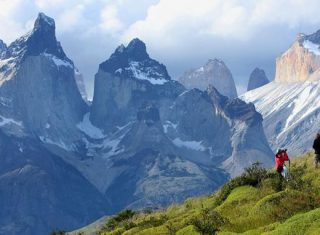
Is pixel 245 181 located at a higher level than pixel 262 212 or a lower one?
higher

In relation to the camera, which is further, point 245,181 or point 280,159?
point 245,181

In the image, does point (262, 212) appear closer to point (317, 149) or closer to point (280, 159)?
point (280, 159)

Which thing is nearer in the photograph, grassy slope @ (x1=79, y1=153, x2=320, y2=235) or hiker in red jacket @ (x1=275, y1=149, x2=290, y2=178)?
grassy slope @ (x1=79, y1=153, x2=320, y2=235)

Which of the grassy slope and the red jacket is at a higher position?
the red jacket

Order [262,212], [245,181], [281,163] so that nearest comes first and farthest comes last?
[262,212] → [281,163] → [245,181]

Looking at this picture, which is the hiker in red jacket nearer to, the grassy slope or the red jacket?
the red jacket

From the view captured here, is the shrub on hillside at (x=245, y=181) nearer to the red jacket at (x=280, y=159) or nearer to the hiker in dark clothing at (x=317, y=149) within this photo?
the red jacket at (x=280, y=159)

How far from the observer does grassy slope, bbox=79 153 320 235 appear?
25.9 m

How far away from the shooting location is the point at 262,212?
3116 cm

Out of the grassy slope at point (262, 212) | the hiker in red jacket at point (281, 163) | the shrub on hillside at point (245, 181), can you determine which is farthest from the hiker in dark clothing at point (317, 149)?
the shrub on hillside at point (245, 181)

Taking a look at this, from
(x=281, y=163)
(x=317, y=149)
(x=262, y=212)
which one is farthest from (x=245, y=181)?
(x=262, y=212)

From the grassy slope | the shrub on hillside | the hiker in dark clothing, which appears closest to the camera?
the grassy slope

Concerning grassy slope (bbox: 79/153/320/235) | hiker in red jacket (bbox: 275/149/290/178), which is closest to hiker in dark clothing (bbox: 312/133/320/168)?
grassy slope (bbox: 79/153/320/235)

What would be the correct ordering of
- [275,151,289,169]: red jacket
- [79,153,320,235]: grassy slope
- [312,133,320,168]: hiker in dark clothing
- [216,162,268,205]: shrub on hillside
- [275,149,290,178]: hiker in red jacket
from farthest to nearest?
1. [312,133,320,168]: hiker in dark clothing
2. [216,162,268,205]: shrub on hillside
3. [275,151,289,169]: red jacket
4. [275,149,290,178]: hiker in red jacket
5. [79,153,320,235]: grassy slope
